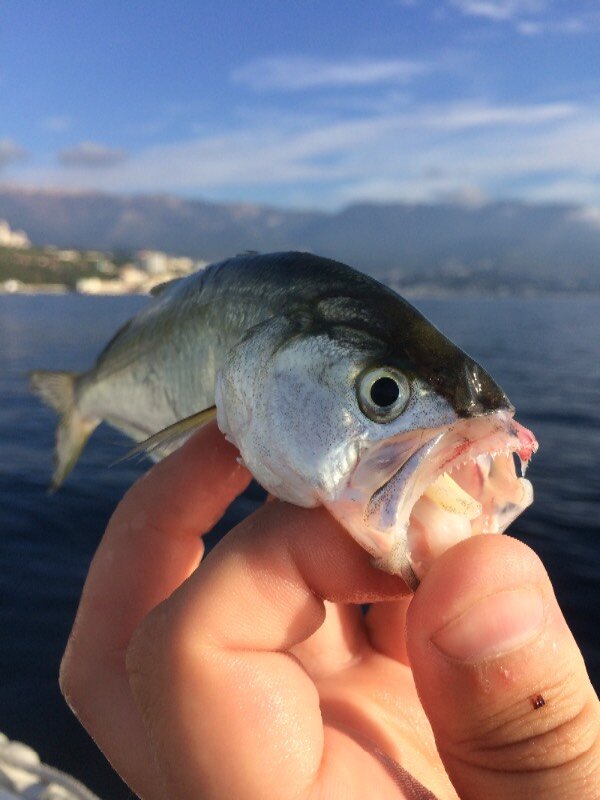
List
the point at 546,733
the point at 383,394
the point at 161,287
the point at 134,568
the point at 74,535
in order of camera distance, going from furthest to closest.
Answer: the point at 74,535 → the point at 161,287 → the point at 134,568 → the point at 383,394 → the point at 546,733

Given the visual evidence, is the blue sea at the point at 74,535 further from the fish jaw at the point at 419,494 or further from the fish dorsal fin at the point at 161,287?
the fish jaw at the point at 419,494

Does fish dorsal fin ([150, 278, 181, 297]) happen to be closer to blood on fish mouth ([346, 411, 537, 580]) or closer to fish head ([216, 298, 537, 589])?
fish head ([216, 298, 537, 589])

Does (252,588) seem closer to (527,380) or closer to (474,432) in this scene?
(474,432)

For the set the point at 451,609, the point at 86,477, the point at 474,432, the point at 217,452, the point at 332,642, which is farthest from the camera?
the point at 86,477

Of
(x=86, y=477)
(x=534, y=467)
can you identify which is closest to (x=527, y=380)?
→ (x=534, y=467)

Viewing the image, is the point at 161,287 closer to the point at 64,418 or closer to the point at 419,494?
the point at 64,418

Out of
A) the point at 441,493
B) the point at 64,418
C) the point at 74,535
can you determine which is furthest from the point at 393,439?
the point at 74,535
